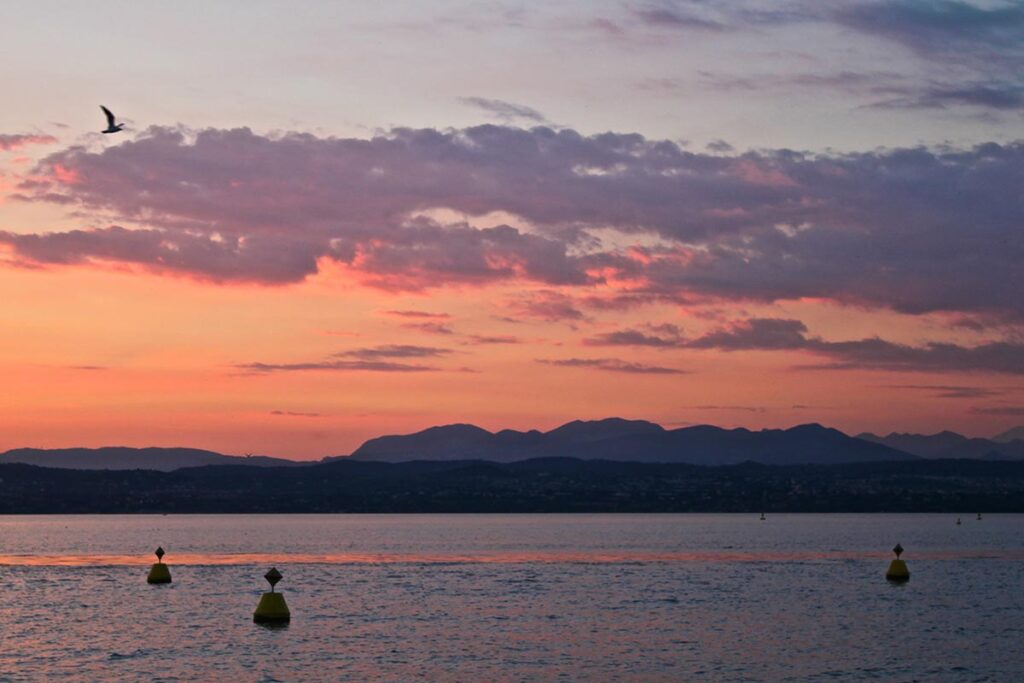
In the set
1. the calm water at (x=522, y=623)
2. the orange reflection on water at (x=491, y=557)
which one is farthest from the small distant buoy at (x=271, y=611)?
the orange reflection on water at (x=491, y=557)

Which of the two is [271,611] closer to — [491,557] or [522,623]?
[522,623]

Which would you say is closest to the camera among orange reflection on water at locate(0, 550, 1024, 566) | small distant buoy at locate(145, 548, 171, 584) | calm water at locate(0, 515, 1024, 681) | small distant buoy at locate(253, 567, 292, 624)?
calm water at locate(0, 515, 1024, 681)

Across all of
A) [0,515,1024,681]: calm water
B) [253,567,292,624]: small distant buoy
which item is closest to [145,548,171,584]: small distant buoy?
[0,515,1024,681]: calm water

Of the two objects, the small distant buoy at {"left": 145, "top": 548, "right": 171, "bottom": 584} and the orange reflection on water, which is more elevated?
the small distant buoy at {"left": 145, "top": 548, "right": 171, "bottom": 584}

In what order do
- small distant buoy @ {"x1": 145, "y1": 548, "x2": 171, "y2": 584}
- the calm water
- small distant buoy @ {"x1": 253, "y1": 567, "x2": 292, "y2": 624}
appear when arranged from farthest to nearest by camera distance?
small distant buoy @ {"x1": 145, "y1": 548, "x2": 171, "y2": 584}
small distant buoy @ {"x1": 253, "y1": 567, "x2": 292, "y2": 624}
the calm water

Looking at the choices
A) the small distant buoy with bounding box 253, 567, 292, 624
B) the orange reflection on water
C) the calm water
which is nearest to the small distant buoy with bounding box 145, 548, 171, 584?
the calm water

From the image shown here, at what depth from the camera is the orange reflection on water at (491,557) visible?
150 m

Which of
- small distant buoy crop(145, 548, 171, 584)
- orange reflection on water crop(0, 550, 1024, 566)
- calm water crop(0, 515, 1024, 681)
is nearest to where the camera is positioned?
calm water crop(0, 515, 1024, 681)

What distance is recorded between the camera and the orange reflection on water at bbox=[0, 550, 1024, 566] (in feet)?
491

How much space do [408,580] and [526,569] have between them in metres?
20.2

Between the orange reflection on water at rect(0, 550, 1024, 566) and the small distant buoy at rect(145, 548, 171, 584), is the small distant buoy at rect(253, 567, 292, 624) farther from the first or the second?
the orange reflection on water at rect(0, 550, 1024, 566)

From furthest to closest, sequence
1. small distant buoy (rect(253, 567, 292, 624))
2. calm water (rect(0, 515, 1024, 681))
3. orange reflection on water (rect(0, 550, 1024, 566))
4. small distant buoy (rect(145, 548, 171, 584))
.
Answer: orange reflection on water (rect(0, 550, 1024, 566)) → small distant buoy (rect(145, 548, 171, 584)) → small distant buoy (rect(253, 567, 292, 624)) → calm water (rect(0, 515, 1024, 681))

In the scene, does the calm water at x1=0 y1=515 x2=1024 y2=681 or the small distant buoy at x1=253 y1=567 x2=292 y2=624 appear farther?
the small distant buoy at x1=253 y1=567 x2=292 y2=624

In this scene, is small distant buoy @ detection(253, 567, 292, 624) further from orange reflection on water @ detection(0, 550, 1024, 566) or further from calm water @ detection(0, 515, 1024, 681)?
orange reflection on water @ detection(0, 550, 1024, 566)
